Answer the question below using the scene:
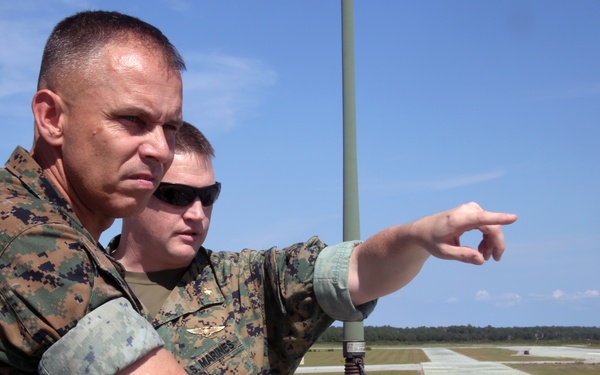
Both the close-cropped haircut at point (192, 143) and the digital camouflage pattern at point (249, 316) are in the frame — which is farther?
the close-cropped haircut at point (192, 143)

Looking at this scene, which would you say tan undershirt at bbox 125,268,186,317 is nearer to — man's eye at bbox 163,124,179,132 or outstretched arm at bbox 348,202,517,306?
outstretched arm at bbox 348,202,517,306

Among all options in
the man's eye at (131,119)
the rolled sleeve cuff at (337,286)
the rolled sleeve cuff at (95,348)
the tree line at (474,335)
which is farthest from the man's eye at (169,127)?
the tree line at (474,335)

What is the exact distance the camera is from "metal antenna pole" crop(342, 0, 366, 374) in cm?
684

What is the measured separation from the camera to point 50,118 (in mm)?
1776

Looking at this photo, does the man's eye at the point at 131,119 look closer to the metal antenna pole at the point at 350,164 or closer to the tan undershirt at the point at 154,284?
the tan undershirt at the point at 154,284

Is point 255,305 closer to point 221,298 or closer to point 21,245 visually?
point 221,298

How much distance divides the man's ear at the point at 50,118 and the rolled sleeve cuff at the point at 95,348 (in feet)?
1.59

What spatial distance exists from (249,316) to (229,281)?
201 millimetres

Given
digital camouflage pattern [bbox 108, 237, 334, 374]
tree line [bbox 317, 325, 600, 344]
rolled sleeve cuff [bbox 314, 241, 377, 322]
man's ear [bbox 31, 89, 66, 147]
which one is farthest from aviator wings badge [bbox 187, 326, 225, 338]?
A: tree line [bbox 317, 325, 600, 344]

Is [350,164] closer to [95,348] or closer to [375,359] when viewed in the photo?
[95,348]

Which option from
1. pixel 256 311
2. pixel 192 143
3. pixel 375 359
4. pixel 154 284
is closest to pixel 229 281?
pixel 256 311

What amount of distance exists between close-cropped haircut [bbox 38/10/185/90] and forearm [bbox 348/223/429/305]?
1060 millimetres

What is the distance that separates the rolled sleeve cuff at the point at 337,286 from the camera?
9.66 feet

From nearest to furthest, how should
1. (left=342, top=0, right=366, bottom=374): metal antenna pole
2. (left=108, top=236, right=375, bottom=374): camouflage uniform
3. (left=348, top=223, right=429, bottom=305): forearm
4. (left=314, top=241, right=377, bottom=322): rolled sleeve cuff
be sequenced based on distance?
(left=348, top=223, right=429, bottom=305): forearm → (left=314, top=241, right=377, bottom=322): rolled sleeve cuff → (left=108, top=236, right=375, bottom=374): camouflage uniform → (left=342, top=0, right=366, bottom=374): metal antenna pole
